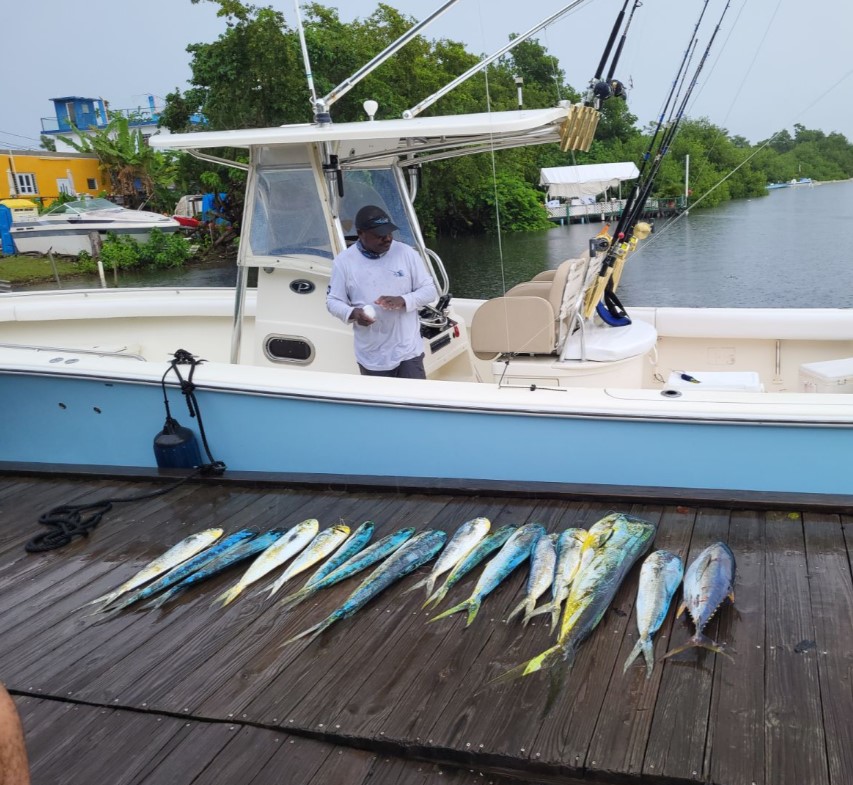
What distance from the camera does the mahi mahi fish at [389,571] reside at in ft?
10.5

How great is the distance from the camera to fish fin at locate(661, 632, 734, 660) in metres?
2.75

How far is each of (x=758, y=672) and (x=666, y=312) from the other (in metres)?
3.94

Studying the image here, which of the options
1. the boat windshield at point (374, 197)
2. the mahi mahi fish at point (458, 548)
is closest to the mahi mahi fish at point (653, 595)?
the mahi mahi fish at point (458, 548)

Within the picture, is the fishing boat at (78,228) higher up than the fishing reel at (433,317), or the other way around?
the fishing boat at (78,228)

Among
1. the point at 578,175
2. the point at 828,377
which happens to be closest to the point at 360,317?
the point at 828,377

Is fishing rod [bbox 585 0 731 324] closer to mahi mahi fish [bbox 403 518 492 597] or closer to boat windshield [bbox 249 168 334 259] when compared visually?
boat windshield [bbox 249 168 334 259]

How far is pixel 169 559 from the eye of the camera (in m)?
3.84

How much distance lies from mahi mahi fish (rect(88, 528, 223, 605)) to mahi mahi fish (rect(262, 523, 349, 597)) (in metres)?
0.57

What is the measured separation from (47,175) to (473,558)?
46.7 meters

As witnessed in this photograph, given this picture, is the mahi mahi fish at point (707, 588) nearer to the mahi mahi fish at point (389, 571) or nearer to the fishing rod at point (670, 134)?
the mahi mahi fish at point (389, 571)

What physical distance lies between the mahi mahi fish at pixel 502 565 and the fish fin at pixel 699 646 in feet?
2.48

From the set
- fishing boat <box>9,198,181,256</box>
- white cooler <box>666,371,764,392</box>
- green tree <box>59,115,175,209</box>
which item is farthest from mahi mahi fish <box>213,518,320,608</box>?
green tree <box>59,115,175,209</box>

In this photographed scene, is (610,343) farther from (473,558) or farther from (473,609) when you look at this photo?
(473,609)

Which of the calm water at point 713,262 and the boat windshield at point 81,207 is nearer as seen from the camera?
the calm water at point 713,262
